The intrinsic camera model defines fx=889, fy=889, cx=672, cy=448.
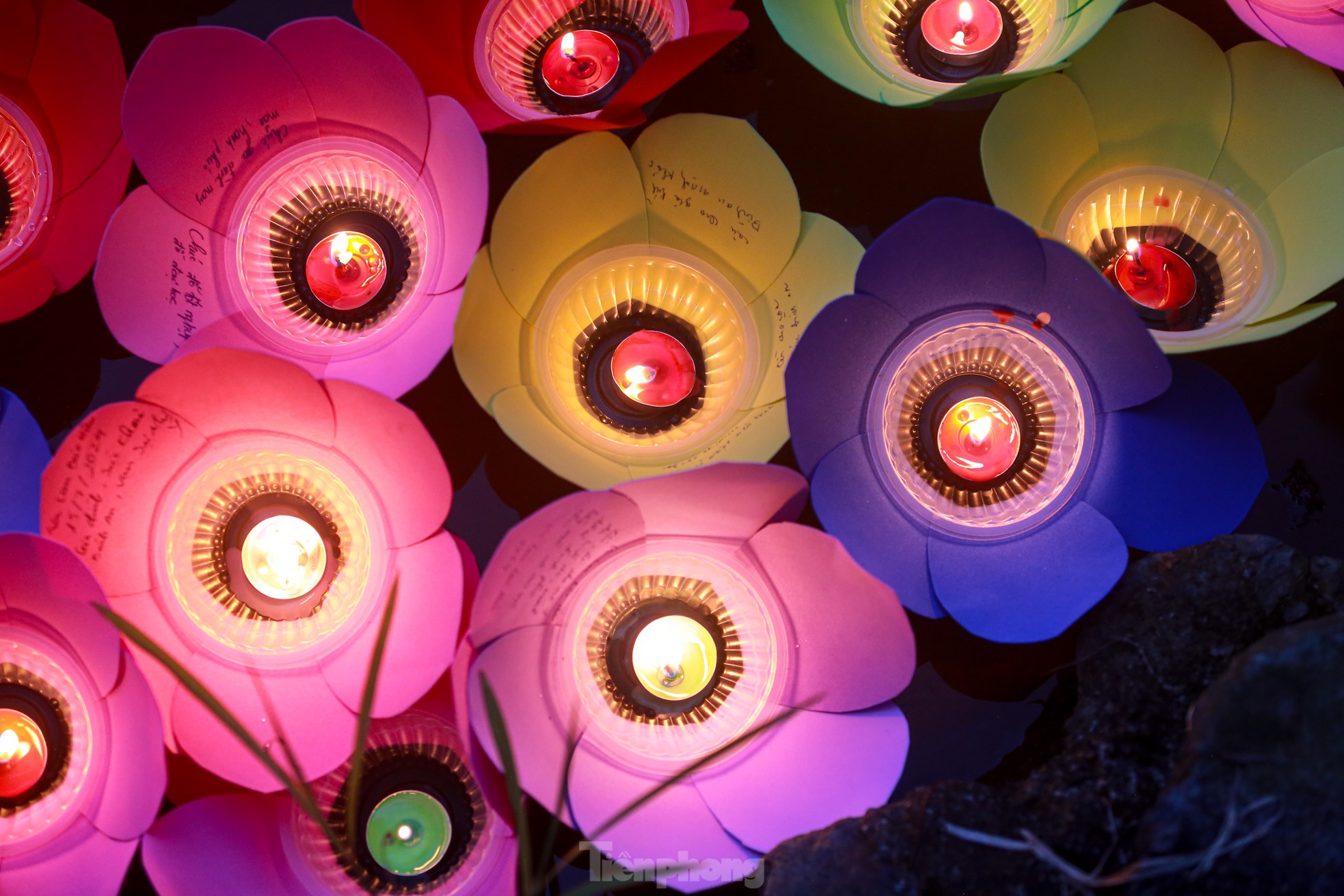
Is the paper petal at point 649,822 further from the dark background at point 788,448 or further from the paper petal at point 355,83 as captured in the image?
the paper petal at point 355,83

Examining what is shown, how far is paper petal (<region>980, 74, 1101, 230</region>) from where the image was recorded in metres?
0.63

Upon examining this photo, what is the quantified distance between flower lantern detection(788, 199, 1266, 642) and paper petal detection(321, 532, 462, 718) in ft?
0.79

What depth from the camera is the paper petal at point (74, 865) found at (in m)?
0.59

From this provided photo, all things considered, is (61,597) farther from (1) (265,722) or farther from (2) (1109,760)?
(2) (1109,760)

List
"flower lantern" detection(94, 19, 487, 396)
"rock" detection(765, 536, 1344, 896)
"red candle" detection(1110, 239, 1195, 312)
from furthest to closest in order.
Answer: "red candle" detection(1110, 239, 1195, 312) → "flower lantern" detection(94, 19, 487, 396) → "rock" detection(765, 536, 1344, 896)

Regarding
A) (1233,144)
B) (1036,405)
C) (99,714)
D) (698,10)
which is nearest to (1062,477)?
(1036,405)

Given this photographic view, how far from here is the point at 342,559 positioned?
658 millimetres

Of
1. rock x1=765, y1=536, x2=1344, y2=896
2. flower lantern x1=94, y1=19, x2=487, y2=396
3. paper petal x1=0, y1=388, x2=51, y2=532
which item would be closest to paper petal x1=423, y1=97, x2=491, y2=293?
flower lantern x1=94, y1=19, x2=487, y2=396

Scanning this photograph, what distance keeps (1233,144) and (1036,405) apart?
239 mm

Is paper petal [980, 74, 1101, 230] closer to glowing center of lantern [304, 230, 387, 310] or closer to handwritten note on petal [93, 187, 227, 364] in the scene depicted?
glowing center of lantern [304, 230, 387, 310]

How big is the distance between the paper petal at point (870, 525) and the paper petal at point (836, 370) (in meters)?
0.01

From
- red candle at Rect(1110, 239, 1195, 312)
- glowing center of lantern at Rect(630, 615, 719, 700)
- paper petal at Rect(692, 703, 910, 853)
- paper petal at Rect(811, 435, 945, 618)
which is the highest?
red candle at Rect(1110, 239, 1195, 312)

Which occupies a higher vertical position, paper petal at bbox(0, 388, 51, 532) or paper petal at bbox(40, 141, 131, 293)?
paper petal at bbox(40, 141, 131, 293)

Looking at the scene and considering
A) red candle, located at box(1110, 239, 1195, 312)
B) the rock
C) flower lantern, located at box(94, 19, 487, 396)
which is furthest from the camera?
red candle, located at box(1110, 239, 1195, 312)
